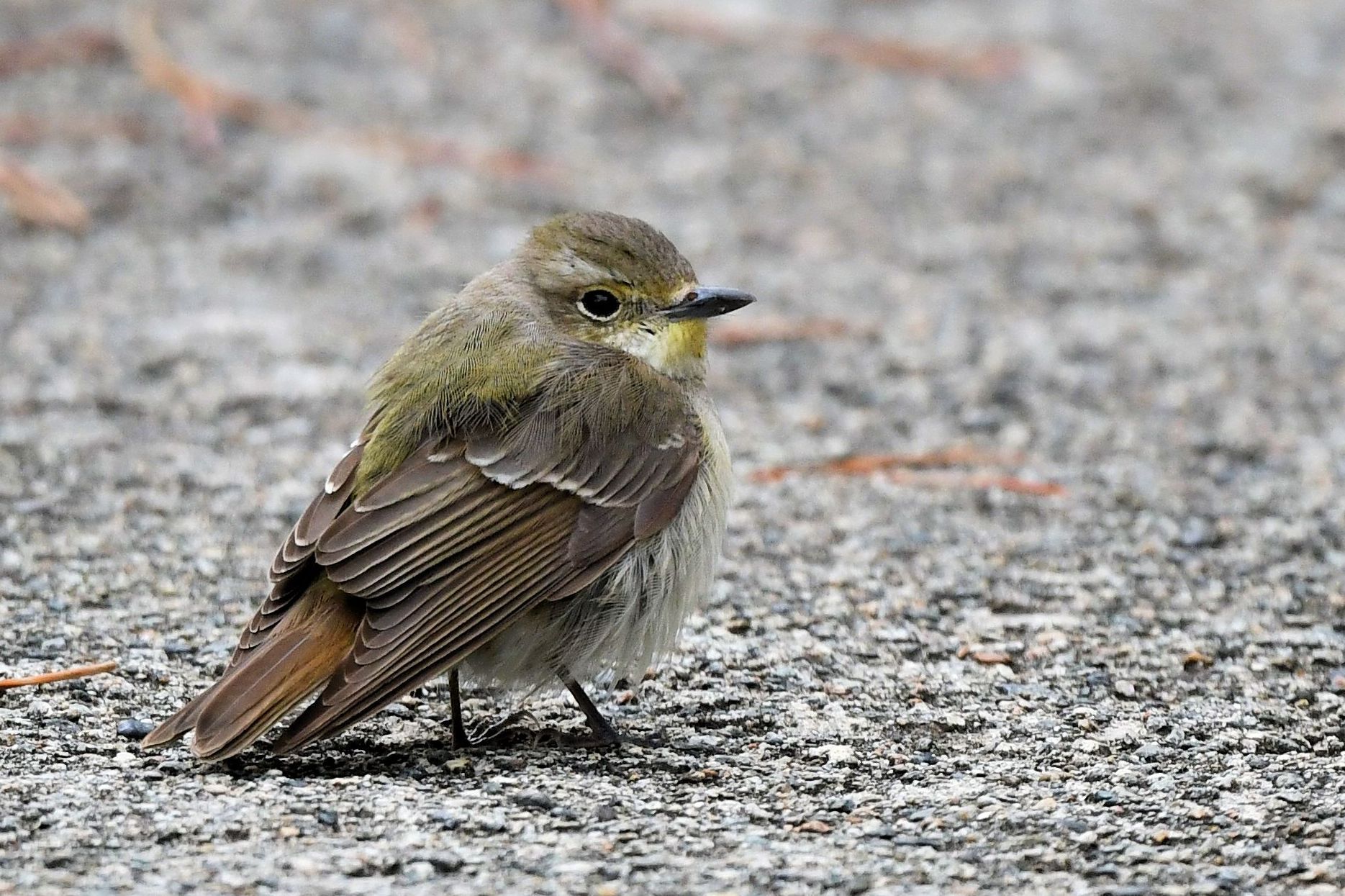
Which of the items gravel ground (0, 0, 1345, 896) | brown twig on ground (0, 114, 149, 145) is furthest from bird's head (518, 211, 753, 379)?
brown twig on ground (0, 114, 149, 145)

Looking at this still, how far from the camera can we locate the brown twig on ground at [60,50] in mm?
9750

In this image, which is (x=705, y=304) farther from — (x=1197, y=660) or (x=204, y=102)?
(x=204, y=102)

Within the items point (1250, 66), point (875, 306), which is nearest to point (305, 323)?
point (875, 306)

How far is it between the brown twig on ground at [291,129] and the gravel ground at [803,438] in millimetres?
90

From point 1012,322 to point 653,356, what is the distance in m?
3.32

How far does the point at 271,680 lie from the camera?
4.22 metres

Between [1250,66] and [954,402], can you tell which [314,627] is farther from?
[1250,66]

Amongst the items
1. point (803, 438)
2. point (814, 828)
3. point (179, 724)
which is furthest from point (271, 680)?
point (803, 438)

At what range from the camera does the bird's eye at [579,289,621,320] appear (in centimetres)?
532

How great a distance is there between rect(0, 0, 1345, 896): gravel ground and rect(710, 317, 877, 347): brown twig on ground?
0.08 meters

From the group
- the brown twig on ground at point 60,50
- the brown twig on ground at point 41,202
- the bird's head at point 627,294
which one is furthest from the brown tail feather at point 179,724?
the brown twig on ground at point 60,50

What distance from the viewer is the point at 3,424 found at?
6.85m

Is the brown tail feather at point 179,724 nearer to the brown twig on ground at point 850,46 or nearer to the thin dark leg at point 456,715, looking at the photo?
the thin dark leg at point 456,715

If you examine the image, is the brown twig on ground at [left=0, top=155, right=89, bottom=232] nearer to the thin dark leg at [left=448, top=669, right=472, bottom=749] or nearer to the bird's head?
the bird's head
